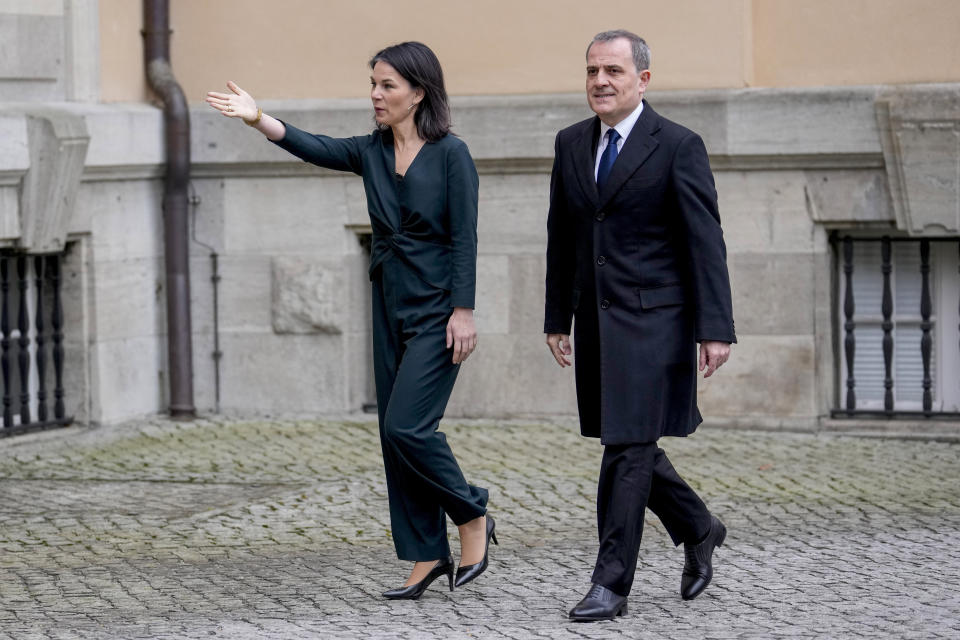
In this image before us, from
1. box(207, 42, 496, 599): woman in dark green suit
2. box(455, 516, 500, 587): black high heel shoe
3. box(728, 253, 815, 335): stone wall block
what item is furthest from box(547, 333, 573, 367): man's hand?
box(728, 253, 815, 335): stone wall block

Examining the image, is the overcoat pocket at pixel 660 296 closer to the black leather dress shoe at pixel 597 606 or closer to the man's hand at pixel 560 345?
the man's hand at pixel 560 345

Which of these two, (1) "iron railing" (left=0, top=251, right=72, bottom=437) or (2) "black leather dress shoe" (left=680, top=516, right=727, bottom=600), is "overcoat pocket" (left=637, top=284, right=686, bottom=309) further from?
(1) "iron railing" (left=0, top=251, right=72, bottom=437)

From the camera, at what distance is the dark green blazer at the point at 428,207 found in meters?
5.85

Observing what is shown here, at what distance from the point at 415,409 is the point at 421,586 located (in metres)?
0.61

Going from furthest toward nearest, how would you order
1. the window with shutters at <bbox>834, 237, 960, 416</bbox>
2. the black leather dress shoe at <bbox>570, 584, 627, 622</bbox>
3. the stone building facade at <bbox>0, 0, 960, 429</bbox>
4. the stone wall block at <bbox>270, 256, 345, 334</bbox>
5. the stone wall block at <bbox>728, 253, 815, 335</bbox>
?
the stone wall block at <bbox>270, 256, 345, 334</bbox>, the window with shutters at <bbox>834, 237, 960, 416</bbox>, the stone wall block at <bbox>728, 253, 815, 335</bbox>, the stone building facade at <bbox>0, 0, 960, 429</bbox>, the black leather dress shoe at <bbox>570, 584, 627, 622</bbox>

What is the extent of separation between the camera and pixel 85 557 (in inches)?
265

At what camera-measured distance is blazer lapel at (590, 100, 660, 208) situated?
5652 millimetres

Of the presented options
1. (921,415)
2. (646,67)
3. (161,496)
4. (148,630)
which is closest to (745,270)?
(921,415)

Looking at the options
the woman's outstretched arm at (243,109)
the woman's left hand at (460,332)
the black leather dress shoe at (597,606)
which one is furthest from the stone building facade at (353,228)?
the black leather dress shoe at (597,606)

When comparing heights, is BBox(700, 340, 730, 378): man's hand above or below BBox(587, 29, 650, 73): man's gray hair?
below

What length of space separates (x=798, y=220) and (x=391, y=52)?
4098 millimetres

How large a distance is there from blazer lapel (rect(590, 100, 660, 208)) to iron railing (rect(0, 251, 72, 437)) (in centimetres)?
480

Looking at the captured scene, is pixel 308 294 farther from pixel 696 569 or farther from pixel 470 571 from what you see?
pixel 696 569

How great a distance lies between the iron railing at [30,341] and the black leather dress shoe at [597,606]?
16.0 feet
